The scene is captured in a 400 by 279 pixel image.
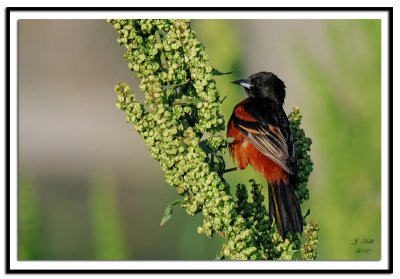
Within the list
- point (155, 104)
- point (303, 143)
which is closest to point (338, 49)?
point (303, 143)

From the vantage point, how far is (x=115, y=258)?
3.38 meters

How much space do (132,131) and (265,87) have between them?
3.13 feet

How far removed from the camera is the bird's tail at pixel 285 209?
11.2 feet

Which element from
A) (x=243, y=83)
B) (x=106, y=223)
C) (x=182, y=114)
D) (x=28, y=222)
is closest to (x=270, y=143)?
(x=243, y=83)

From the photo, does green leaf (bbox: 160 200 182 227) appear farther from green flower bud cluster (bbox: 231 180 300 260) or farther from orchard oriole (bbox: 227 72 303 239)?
orchard oriole (bbox: 227 72 303 239)

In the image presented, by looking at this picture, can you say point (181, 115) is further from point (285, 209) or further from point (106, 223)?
point (285, 209)

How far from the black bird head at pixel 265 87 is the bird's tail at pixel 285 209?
0.83 metres

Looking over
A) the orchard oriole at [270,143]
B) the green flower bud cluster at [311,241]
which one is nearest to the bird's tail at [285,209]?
the orchard oriole at [270,143]

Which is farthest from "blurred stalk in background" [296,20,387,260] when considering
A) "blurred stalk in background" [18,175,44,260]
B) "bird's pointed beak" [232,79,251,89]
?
"blurred stalk in background" [18,175,44,260]

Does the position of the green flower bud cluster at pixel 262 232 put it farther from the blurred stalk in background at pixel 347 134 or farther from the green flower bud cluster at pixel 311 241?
the blurred stalk in background at pixel 347 134

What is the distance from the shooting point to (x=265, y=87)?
14.4ft

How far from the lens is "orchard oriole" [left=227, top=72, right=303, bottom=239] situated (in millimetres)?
3561
